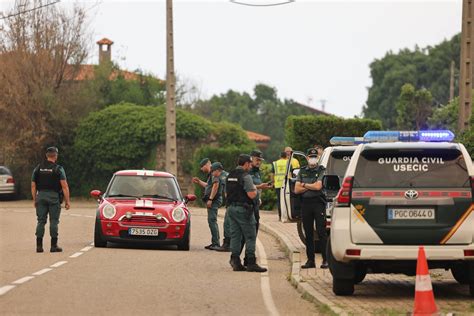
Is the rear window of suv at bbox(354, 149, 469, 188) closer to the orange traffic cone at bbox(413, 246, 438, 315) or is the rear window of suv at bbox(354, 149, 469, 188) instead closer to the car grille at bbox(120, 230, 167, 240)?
the orange traffic cone at bbox(413, 246, 438, 315)

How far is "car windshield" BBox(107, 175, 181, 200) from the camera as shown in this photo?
23.1 meters

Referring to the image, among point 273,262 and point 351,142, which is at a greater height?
point 351,142

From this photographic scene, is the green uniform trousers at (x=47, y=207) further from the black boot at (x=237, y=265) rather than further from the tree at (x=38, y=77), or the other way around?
the tree at (x=38, y=77)

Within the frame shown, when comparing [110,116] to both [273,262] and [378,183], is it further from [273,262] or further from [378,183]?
[378,183]

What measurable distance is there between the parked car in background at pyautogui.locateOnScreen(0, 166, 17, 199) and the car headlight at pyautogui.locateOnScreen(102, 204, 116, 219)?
2814 cm

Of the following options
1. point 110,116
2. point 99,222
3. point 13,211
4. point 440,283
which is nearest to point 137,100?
point 110,116

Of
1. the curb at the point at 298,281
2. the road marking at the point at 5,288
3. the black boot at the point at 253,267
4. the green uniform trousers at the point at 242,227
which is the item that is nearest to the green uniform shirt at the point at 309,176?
the green uniform trousers at the point at 242,227

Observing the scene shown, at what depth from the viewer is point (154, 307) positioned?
512 inches

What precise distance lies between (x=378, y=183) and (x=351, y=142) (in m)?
7.52

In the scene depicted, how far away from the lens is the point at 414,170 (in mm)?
13805

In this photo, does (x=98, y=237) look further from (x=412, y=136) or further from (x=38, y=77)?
(x=38, y=77)

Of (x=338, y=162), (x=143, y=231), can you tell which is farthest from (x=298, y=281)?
(x=143, y=231)

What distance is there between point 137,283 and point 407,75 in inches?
3668

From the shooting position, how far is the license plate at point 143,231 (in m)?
21.8
